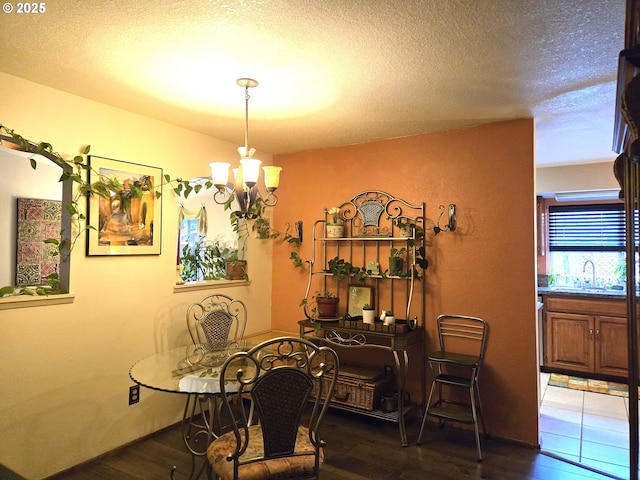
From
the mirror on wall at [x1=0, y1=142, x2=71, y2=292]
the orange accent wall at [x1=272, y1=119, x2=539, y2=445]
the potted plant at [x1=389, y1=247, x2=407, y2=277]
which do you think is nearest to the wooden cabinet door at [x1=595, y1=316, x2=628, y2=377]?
the orange accent wall at [x1=272, y1=119, x2=539, y2=445]

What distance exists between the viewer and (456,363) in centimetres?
284

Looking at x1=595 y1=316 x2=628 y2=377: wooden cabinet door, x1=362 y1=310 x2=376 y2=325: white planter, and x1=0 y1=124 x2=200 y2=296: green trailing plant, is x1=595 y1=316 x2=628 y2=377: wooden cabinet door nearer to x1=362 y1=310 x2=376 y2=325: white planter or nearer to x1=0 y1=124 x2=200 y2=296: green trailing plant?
x1=362 y1=310 x2=376 y2=325: white planter

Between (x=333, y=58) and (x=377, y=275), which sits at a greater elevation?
(x=333, y=58)

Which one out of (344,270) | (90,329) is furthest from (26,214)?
(344,270)

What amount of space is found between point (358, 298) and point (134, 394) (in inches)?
72.9

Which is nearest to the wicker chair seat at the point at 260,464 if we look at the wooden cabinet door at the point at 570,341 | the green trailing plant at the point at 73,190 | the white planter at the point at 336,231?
the green trailing plant at the point at 73,190

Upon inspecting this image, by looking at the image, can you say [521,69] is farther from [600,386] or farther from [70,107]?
[600,386]

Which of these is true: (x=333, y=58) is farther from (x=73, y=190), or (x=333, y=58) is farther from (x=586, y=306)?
(x=586, y=306)

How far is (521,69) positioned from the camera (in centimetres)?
214

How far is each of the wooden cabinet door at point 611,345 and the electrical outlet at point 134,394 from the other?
172 inches

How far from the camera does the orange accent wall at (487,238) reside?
9.56 ft

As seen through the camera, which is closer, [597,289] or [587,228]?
A: [597,289]

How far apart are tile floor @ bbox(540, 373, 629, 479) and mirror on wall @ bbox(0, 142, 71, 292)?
441cm

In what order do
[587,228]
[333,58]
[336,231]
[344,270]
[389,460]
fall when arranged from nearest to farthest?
[333,58] < [389,460] < [344,270] < [336,231] < [587,228]
